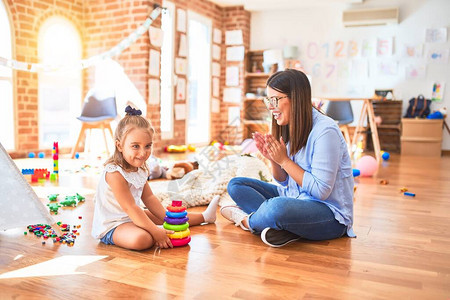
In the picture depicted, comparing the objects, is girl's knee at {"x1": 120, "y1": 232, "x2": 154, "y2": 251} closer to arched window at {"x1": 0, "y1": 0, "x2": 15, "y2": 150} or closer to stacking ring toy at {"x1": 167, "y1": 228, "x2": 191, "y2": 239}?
stacking ring toy at {"x1": 167, "y1": 228, "x2": 191, "y2": 239}

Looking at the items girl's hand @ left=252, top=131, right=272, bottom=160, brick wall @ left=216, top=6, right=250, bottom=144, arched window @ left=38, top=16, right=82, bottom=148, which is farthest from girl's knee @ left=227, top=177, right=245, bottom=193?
brick wall @ left=216, top=6, right=250, bottom=144

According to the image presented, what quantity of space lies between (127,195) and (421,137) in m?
5.36

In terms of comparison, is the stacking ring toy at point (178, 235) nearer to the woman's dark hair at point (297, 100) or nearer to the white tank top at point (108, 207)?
the white tank top at point (108, 207)

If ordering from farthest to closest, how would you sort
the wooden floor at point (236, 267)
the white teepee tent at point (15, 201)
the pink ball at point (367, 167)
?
the pink ball at point (367, 167) → the white teepee tent at point (15, 201) → the wooden floor at point (236, 267)

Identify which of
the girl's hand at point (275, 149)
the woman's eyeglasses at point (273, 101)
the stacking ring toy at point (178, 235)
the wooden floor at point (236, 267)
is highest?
the woman's eyeglasses at point (273, 101)

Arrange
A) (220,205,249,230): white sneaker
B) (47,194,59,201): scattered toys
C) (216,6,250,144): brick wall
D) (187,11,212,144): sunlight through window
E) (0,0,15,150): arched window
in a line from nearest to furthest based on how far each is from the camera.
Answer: (220,205,249,230): white sneaker → (47,194,59,201): scattered toys → (0,0,15,150): arched window → (187,11,212,144): sunlight through window → (216,6,250,144): brick wall

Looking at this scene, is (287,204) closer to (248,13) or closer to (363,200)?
(363,200)

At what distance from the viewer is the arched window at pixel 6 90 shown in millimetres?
4473

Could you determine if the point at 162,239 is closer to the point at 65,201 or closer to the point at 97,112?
the point at 65,201

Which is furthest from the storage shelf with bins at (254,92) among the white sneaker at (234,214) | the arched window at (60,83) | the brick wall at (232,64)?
the white sneaker at (234,214)

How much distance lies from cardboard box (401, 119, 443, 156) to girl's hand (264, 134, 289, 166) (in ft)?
16.1

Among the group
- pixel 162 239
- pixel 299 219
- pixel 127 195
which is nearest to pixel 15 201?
pixel 127 195

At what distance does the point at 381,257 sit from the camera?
1.70 meters

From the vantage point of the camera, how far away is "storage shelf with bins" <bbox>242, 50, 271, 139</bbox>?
7250 mm
